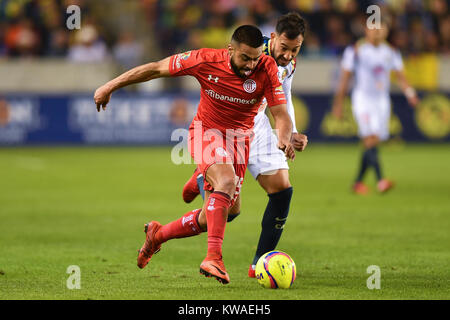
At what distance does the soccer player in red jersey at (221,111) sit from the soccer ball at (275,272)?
0.32m

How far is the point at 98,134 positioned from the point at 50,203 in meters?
9.01

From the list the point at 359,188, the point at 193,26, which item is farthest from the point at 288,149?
the point at 193,26

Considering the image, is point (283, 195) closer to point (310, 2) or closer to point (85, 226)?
point (85, 226)

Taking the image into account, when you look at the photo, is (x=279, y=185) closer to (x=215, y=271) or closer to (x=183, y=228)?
(x=183, y=228)

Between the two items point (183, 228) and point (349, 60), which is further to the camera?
point (349, 60)

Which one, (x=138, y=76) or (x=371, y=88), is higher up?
(x=371, y=88)

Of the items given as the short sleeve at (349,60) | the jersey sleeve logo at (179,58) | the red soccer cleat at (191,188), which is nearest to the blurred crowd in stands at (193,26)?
the short sleeve at (349,60)

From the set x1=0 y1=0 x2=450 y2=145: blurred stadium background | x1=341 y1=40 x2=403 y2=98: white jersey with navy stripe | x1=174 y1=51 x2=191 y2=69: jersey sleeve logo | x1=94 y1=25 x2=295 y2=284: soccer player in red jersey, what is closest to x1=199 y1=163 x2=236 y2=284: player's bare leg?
x1=94 y1=25 x2=295 y2=284: soccer player in red jersey

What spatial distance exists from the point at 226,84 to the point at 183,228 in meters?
1.25

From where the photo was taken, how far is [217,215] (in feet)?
20.0

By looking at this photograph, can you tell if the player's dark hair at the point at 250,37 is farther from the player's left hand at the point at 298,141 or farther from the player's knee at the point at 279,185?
the player's knee at the point at 279,185

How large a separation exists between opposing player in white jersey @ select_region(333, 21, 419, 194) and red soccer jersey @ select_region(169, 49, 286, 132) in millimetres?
6397

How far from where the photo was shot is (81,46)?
2245 centimetres
